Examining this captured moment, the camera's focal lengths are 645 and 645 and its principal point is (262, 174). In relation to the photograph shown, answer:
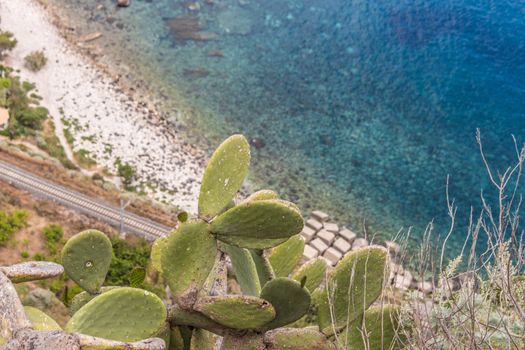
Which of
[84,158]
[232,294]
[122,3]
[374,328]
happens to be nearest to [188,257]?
[232,294]

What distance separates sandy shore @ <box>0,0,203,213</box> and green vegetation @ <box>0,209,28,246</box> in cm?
674

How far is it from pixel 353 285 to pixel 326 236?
56.4ft

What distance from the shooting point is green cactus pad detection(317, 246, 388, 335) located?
7.27m

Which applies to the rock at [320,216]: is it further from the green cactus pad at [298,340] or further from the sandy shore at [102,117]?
the green cactus pad at [298,340]

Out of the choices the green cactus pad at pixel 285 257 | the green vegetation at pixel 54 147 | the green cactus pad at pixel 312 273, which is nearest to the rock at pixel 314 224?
the green vegetation at pixel 54 147

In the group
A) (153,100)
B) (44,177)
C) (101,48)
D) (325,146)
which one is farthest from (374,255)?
(101,48)

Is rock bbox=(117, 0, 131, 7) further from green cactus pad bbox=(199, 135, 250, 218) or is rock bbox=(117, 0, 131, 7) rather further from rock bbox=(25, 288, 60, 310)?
green cactus pad bbox=(199, 135, 250, 218)

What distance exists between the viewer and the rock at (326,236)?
24.2 meters

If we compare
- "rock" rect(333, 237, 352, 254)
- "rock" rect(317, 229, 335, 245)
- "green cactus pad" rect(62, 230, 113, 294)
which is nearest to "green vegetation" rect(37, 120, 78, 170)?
"rock" rect(317, 229, 335, 245)

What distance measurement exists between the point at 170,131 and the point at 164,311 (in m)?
22.4

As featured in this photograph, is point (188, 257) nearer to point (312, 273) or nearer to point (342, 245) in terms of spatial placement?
point (312, 273)

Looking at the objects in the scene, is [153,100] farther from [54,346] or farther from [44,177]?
[54,346]

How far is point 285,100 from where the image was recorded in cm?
3212

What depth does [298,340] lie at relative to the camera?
24.2 feet
